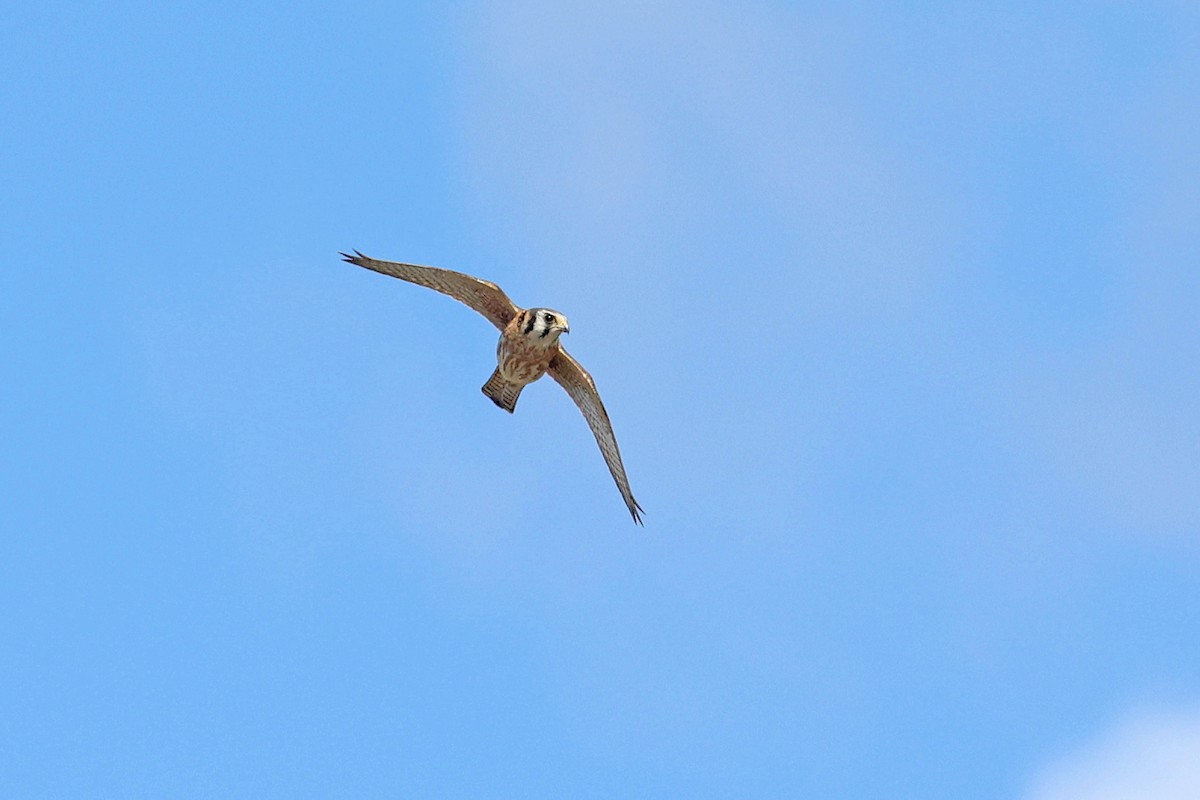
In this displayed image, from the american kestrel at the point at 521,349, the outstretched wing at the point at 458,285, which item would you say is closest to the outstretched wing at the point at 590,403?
the american kestrel at the point at 521,349

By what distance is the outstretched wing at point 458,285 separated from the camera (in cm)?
2616

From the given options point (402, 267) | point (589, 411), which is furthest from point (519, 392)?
point (402, 267)

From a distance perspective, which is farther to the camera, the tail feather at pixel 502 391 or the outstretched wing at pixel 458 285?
the tail feather at pixel 502 391

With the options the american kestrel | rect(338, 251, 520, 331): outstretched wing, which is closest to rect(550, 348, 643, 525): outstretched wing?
the american kestrel

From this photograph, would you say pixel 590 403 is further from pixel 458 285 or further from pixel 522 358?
pixel 458 285

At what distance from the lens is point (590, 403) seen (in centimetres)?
2786

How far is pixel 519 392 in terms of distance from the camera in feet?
91.9

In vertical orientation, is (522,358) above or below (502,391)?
below

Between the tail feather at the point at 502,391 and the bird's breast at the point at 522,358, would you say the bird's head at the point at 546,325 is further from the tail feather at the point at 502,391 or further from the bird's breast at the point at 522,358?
the tail feather at the point at 502,391

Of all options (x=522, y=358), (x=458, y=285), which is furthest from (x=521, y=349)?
(x=458, y=285)

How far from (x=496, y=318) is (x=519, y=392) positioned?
1.55 meters

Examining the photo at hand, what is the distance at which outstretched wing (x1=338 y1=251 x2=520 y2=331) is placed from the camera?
2616cm

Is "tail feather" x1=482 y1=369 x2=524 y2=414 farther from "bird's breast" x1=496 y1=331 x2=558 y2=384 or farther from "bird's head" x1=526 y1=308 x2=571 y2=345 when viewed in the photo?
"bird's head" x1=526 y1=308 x2=571 y2=345

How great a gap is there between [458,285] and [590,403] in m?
3.18
